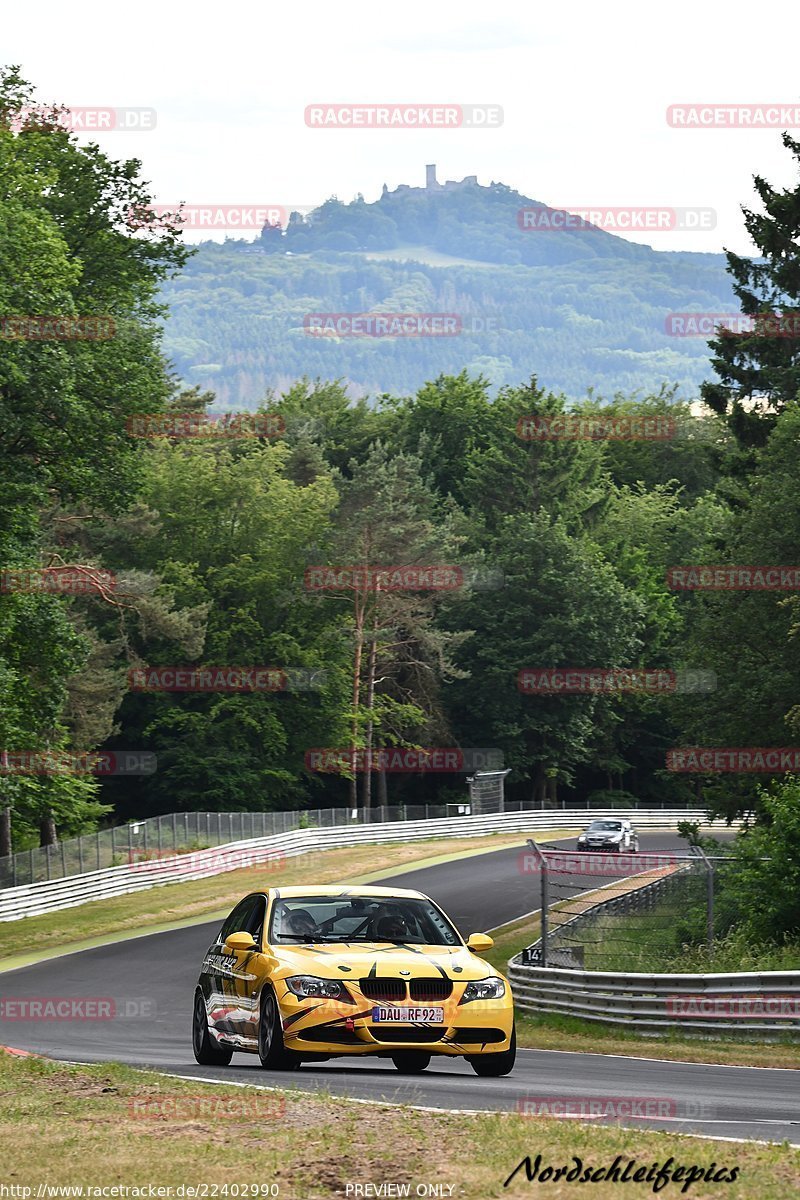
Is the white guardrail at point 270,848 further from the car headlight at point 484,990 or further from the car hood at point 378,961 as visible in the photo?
the car headlight at point 484,990

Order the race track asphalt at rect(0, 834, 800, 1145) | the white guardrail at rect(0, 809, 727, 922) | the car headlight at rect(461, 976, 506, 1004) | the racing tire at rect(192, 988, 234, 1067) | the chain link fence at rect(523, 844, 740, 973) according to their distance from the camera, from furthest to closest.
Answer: the white guardrail at rect(0, 809, 727, 922)
the chain link fence at rect(523, 844, 740, 973)
the racing tire at rect(192, 988, 234, 1067)
the car headlight at rect(461, 976, 506, 1004)
the race track asphalt at rect(0, 834, 800, 1145)

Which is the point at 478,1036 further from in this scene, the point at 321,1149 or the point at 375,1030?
the point at 321,1149

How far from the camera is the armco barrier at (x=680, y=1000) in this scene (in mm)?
19094

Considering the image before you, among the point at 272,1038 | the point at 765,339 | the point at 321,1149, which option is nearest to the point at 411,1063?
the point at 272,1038

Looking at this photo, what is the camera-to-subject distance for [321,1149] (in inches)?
356

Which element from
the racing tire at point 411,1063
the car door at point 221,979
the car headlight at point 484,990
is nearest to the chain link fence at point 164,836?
the car door at point 221,979

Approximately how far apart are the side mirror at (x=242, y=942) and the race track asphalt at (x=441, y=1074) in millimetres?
989

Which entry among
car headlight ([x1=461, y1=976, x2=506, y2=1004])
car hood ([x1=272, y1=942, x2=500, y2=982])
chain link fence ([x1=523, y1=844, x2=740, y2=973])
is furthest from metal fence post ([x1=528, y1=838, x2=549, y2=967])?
car headlight ([x1=461, y1=976, x2=506, y2=1004])

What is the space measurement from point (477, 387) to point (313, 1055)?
98850mm

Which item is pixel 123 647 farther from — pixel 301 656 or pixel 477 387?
pixel 477 387

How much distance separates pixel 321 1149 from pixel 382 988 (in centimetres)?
389

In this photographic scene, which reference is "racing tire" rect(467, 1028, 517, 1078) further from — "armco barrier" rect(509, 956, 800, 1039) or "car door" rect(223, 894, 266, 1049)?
"armco barrier" rect(509, 956, 800, 1039)

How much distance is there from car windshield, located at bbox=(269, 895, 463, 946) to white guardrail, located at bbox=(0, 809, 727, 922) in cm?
3099

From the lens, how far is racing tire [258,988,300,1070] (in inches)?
519
